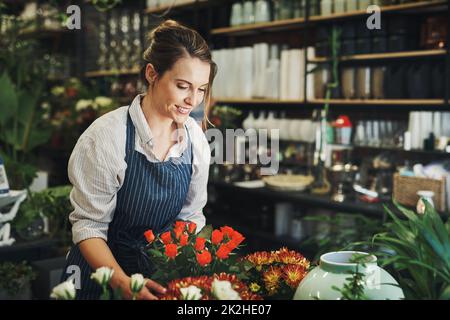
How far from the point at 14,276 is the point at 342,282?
237 centimetres

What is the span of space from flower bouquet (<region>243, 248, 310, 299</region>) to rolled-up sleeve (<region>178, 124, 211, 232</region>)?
57 cm

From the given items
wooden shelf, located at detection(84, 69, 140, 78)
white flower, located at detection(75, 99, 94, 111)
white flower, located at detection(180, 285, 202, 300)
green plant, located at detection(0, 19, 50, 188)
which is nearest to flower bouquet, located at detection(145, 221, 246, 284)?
white flower, located at detection(180, 285, 202, 300)

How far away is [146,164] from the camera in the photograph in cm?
180

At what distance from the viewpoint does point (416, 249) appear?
3.91ft

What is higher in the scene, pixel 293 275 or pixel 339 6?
pixel 339 6

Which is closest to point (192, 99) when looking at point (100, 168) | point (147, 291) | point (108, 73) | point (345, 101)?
point (100, 168)

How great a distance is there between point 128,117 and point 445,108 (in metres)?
2.71

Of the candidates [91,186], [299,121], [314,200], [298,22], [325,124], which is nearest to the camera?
[91,186]

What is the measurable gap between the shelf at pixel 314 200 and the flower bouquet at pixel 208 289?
262 cm

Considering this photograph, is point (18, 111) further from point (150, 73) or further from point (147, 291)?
point (147, 291)

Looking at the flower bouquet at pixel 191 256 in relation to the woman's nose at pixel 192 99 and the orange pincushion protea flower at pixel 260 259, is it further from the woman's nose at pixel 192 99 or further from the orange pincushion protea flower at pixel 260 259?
the woman's nose at pixel 192 99

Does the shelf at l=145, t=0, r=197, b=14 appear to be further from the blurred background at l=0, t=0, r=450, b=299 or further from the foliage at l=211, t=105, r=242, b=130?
the foliage at l=211, t=105, r=242, b=130
